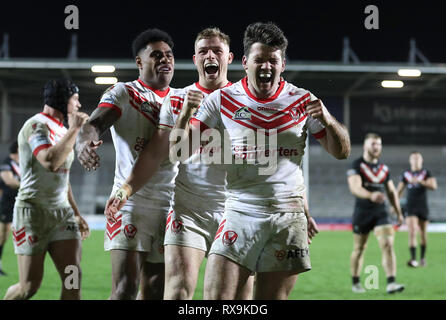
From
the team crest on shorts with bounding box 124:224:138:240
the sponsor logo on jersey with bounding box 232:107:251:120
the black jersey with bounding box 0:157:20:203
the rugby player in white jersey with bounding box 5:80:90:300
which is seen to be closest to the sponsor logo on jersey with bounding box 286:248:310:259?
A: the sponsor logo on jersey with bounding box 232:107:251:120

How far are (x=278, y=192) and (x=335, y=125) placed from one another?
17.8 inches

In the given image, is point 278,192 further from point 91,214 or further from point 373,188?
point 91,214

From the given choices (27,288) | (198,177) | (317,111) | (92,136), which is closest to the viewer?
(317,111)

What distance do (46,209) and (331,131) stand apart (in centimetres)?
253

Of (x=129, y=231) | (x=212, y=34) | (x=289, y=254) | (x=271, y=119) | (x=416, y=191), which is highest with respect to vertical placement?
(x=212, y=34)

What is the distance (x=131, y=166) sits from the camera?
3816mm

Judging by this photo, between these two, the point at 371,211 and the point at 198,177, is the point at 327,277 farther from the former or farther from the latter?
the point at 198,177

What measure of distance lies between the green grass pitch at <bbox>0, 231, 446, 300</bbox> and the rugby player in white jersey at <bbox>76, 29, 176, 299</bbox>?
311cm

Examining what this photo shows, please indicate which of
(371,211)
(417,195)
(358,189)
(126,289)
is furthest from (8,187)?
(417,195)

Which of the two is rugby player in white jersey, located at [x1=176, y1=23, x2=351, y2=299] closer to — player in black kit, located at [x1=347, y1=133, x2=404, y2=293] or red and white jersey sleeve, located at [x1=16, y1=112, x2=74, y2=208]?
red and white jersey sleeve, located at [x1=16, y1=112, x2=74, y2=208]

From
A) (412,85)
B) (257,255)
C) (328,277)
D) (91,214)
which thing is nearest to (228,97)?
(257,255)

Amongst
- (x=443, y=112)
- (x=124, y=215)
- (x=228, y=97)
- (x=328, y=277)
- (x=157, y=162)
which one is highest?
(x=443, y=112)

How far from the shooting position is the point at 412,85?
1978 centimetres

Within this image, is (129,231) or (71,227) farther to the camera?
(71,227)
